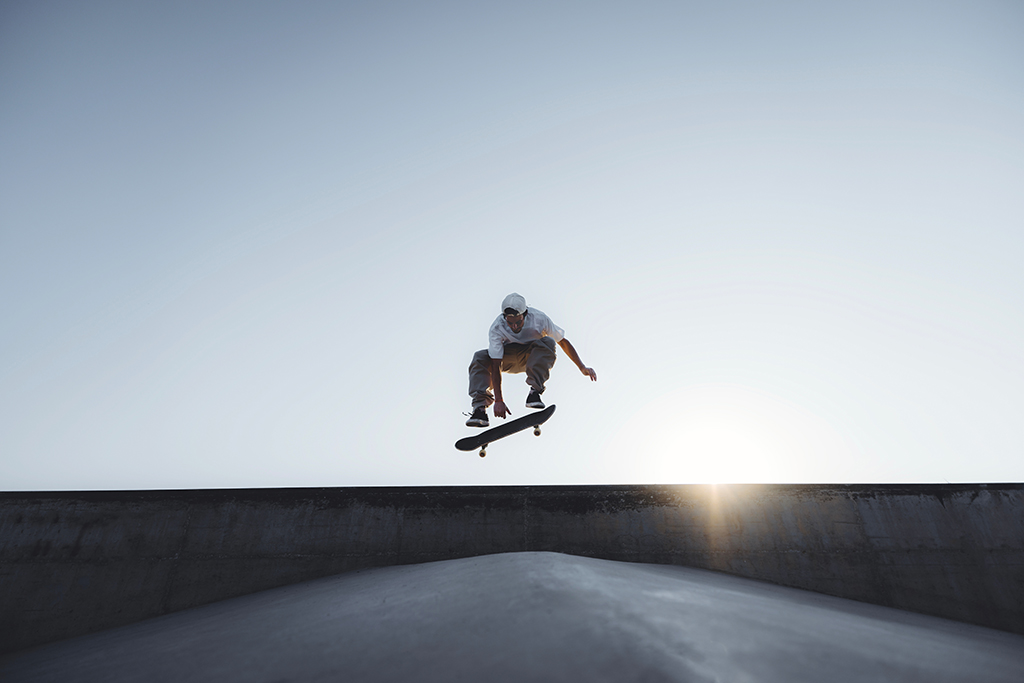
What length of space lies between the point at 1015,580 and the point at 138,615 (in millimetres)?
11498

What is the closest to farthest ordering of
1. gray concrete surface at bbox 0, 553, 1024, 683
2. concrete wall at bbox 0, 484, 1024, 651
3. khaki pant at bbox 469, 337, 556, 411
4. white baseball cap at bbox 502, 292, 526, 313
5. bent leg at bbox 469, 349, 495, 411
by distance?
gray concrete surface at bbox 0, 553, 1024, 683, concrete wall at bbox 0, 484, 1024, 651, white baseball cap at bbox 502, 292, 526, 313, khaki pant at bbox 469, 337, 556, 411, bent leg at bbox 469, 349, 495, 411

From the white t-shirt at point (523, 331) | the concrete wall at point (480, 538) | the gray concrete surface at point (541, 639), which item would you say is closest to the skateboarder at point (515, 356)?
the white t-shirt at point (523, 331)

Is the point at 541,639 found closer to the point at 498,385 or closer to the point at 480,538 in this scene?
the point at 480,538

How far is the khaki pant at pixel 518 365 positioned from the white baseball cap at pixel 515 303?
655 millimetres

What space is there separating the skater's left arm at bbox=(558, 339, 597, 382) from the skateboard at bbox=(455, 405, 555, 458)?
846mm

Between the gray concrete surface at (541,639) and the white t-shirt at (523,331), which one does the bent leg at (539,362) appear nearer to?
the white t-shirt at (523,331)

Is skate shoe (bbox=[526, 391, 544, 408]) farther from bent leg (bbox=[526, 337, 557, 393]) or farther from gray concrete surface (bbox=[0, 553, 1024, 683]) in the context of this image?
gray concrete surface (bbox=[0, 553, 1024, 683])

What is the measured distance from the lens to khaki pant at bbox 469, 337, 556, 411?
22.5 ft

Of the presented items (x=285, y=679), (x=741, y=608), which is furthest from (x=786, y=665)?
(x=285, y=679)

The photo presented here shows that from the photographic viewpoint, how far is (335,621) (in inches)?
153

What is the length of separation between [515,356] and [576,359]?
1.00 meters

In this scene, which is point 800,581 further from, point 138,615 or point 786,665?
point 138,615

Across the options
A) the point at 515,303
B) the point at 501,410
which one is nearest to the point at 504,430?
the point at 501,410

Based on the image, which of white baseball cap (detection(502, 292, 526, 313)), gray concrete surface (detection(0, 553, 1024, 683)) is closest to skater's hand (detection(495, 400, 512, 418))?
white baseball cap (detection(502, 292, 526, 313))
